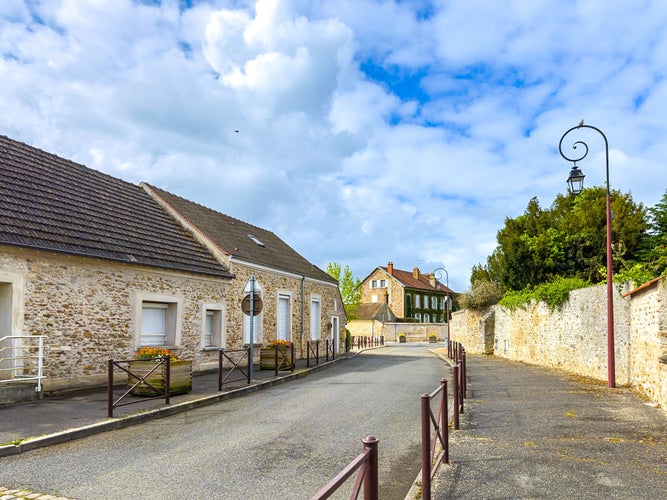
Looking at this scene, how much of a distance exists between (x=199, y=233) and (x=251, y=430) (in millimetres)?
10996

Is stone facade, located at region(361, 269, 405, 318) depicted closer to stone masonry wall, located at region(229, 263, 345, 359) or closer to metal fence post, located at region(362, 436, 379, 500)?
stone masonry wall, located at region(229, 263, 345, 359)

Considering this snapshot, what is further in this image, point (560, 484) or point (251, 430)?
point (251, 430)

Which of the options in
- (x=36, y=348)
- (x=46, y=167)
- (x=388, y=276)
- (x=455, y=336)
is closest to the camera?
(x=36, y=348)

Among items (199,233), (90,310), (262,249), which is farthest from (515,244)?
(90,310)

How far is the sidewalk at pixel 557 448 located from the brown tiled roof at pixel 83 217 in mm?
8872

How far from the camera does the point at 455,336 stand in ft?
124

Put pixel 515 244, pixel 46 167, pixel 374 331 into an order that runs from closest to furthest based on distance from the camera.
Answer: pixel 46 167 → pixel 515 244 → pixel 374 331

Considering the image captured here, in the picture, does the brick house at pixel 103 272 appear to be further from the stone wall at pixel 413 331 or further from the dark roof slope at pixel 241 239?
the stone wall at pixel 413 331

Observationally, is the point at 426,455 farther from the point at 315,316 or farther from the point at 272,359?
the point at 315,316

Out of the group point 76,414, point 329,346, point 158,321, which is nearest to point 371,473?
point 76,414

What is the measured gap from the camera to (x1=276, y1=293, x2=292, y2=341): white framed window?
21133 mm

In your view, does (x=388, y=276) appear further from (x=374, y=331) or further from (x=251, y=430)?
(x=251, y=430)

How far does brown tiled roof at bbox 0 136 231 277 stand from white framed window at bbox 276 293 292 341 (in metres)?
4.40

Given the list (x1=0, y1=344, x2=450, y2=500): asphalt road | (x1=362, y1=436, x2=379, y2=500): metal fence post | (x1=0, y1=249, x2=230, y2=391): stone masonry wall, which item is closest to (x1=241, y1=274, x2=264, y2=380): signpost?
(x1=0, y1=249, x2=230, y2=391): stone masonry wall
